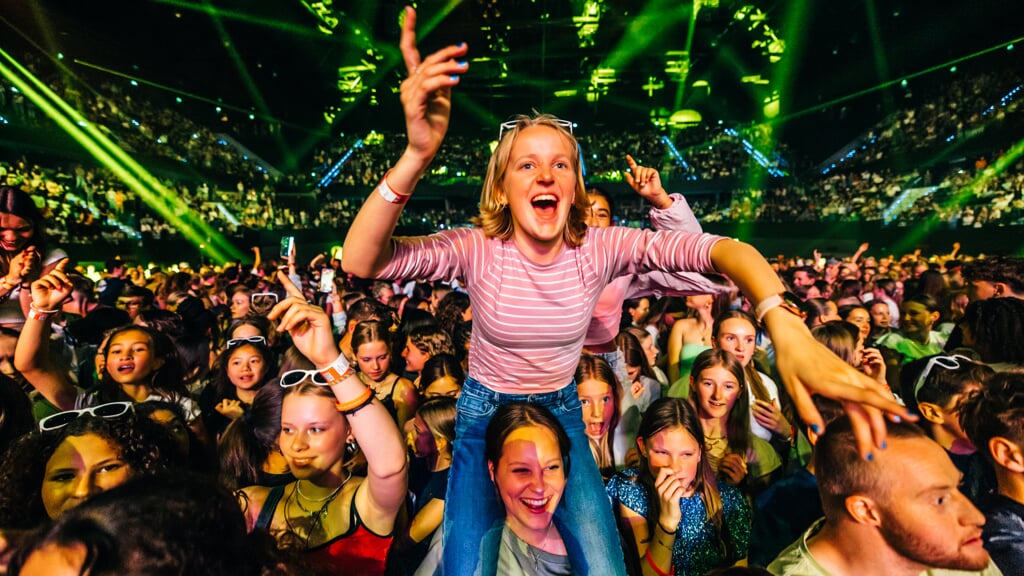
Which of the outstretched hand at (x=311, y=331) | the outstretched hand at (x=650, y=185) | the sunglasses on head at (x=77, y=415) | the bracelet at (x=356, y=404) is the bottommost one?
the sunglasses on head at (x=77, y=415)

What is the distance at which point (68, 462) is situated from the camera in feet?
6.06

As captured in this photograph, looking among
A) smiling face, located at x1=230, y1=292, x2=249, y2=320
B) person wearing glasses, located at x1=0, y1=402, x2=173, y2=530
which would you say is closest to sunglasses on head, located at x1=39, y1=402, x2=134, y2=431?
person wearing glasses, located at x1=0, y1=402, x2=173, y2=530

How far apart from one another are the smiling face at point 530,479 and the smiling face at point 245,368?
8.14 ft

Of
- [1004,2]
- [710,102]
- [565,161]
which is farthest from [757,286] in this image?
[710,102]

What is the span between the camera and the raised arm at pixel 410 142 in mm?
1270

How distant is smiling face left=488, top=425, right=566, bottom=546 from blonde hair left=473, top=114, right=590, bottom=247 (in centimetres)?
66

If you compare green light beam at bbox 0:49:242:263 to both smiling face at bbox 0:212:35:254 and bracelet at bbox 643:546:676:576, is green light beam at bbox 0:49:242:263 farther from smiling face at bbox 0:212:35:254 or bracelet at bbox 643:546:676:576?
bracelet at bbox 643:546:676:576

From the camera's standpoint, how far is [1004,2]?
553 inches

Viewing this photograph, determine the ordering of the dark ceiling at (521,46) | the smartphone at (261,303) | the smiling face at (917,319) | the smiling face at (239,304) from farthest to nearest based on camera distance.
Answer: the dark ceiling at (521,46) < the smiling face at (239,304) < the smartphone at (261,303) < the smiling face at (917,319)

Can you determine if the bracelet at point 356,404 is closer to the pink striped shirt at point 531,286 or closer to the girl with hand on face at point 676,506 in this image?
the pink striped shirt at point 531,286

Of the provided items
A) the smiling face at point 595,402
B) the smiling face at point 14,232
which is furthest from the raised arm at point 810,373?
the smiling face at point 14,232

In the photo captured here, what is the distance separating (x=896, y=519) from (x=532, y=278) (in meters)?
1.27

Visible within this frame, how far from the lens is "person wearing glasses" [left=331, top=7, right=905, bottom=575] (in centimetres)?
166

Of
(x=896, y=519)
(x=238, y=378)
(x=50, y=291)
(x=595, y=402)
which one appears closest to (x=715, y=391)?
(x=595, y=402)
